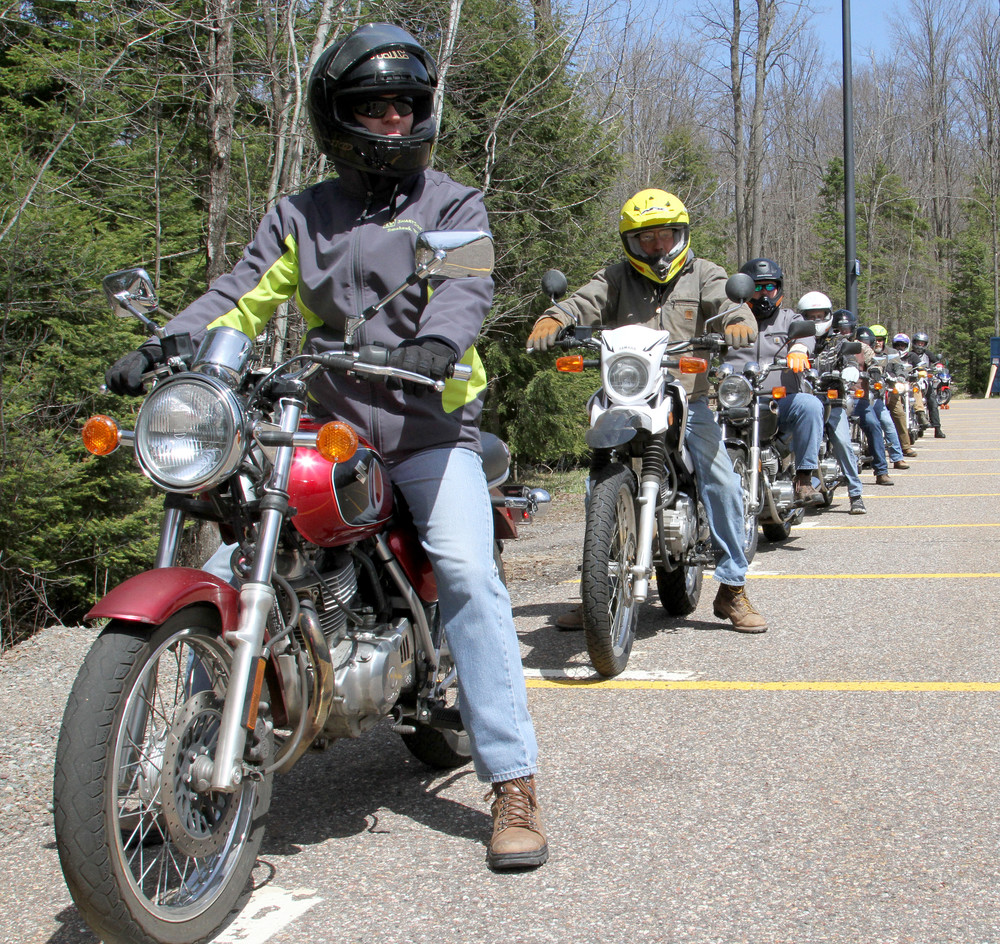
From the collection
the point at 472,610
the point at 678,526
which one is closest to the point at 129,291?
the point at 472,610

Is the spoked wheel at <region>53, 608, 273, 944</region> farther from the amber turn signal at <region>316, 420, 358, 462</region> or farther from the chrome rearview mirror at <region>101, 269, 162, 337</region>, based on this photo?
the chrome rearview mirror at <region>101, 269, 162, 337</region>

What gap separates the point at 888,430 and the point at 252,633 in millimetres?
12774

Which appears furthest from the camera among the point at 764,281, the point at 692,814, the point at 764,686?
the point at 764,281

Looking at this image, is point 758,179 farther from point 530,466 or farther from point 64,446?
point 64,446

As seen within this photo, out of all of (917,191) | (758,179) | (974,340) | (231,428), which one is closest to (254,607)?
(231,428)

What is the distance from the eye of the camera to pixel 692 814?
11.1 feet

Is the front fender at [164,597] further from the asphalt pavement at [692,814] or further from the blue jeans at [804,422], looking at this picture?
the blue jeans at [804,422]

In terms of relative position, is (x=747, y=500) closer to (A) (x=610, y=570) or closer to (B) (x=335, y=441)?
(A) (x=610, y=570)

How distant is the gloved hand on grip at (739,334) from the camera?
527 cm

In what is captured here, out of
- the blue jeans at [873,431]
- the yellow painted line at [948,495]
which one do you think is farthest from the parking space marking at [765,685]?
the blue jeans at [873,431]

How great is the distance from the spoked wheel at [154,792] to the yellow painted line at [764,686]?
223cm

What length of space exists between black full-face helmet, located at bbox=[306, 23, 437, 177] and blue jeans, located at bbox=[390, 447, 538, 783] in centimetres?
87

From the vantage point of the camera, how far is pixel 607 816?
133 inches

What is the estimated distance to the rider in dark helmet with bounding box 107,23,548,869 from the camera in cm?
316
